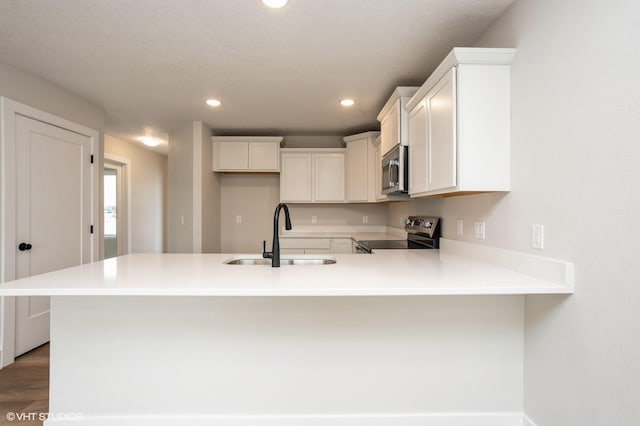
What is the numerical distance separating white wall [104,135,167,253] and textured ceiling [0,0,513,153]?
2.23 m

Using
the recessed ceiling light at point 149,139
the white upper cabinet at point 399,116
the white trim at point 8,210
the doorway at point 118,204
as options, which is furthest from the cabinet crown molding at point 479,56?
the doorway at point 118,204

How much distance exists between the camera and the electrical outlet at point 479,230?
2.05 metres

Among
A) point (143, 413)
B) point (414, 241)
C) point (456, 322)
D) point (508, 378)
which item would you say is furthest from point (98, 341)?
point (414, 241)

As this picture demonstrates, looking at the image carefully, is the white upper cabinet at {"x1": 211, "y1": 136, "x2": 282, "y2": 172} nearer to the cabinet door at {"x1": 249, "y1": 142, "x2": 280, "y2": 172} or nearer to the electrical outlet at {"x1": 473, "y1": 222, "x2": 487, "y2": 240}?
the cabinet door at {"x1": 249, "y1": 142, "x2": 280, "y2": 172}

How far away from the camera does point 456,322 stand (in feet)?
5.84

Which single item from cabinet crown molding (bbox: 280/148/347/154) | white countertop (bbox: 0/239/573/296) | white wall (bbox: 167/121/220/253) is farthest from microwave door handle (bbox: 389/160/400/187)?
white wall (bbox: 167/121/220/253)

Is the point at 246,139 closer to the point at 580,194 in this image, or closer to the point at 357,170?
the point at 357,170

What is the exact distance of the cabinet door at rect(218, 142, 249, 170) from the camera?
454 cm

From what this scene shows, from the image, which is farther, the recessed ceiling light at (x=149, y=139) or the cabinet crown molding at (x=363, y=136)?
the recessed ceiling light at (x=149, y=139)

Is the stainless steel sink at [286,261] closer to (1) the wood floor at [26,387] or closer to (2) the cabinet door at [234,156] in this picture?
(1) the wood floor at [26,387]

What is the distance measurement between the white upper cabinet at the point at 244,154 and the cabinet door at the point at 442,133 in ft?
9.15

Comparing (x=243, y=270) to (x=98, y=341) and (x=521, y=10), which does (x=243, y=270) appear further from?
(x=521, y=10)

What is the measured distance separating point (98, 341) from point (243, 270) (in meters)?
0.86

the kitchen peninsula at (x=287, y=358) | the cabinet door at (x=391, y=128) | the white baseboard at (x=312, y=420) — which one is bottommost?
the white baseboard at (x=312, y=420)
